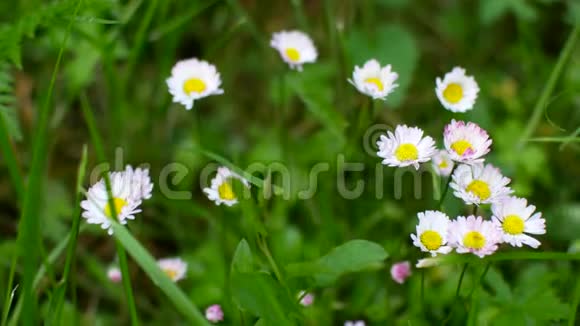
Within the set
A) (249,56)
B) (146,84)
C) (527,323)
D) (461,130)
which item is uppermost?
(249,56)

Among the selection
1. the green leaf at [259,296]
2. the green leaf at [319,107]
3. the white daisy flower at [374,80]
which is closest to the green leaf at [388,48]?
the green leaf at [319,107]

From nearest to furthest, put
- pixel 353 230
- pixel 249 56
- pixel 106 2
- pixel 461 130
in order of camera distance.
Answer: pixel 461 130
pixel 106 2
pixel 353 230
pixel 249 56

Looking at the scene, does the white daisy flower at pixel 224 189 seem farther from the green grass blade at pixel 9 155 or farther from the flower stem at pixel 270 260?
the green grass blade at pixel 9 155

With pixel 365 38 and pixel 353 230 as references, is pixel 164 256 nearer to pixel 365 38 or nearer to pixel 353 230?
pixel 353 230

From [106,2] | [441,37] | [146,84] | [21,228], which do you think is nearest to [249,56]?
[146,84]

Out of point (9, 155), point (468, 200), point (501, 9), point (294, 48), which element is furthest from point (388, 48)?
point (9, 155)
